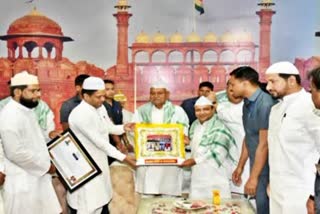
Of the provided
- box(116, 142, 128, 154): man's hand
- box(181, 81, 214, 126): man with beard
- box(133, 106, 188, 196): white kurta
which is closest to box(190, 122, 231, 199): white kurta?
box(133, 106, 188, 196): white kurta

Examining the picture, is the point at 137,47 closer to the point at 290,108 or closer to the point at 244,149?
the point at 244,149

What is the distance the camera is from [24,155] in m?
4.20

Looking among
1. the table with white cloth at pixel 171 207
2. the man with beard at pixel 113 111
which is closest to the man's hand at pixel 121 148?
the man with beard at pixel 113 111

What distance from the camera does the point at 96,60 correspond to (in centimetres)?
676

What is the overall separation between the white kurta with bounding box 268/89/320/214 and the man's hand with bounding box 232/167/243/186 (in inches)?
35.0

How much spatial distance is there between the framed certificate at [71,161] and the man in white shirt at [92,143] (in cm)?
7

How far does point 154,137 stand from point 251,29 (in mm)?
2413

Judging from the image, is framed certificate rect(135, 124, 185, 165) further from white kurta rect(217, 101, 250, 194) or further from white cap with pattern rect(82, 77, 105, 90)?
white cap with pattern rect(82, 77, 105, 90)

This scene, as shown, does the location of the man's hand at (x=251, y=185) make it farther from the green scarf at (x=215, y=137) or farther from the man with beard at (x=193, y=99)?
the man with beard at (x=193, y=99)

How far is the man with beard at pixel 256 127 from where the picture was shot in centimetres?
383

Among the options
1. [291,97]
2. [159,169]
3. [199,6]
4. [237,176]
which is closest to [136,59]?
[199,6]

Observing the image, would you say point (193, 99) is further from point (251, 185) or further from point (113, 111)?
point (251, 185)

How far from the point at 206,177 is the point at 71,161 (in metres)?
1.12

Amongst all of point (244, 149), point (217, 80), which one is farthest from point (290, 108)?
point (217, 80)
